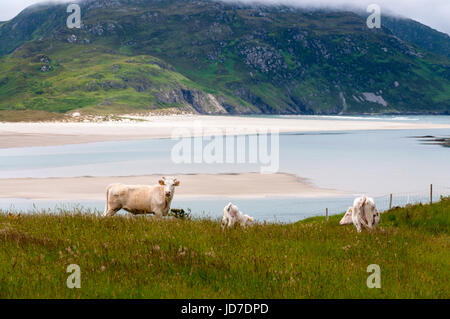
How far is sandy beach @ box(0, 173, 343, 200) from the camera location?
34688mm

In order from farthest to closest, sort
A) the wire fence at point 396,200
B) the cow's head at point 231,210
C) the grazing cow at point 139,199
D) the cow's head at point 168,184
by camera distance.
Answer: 1. the wire fence at point 396,200
2. the grazing cow at point 139,199
3. the cow's head at point 168,184
4. the cow's head at point 231,210

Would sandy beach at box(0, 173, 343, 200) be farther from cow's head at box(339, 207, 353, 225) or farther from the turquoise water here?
cow's head at box(339, 207, 353, 225)

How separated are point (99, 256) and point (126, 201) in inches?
275

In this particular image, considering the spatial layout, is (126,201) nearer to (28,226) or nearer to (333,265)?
(28,226)

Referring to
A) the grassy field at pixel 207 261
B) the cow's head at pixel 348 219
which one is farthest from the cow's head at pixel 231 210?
the cow's head at pixel 348 219

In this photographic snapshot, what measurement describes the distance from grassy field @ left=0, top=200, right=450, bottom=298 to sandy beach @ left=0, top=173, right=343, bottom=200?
22.3 meters

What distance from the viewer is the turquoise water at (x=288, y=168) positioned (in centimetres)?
3098

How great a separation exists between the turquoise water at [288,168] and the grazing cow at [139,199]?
33.9 feet

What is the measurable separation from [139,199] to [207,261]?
737 centimetres

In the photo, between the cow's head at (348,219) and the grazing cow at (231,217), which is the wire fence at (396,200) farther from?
the grazing cow at (231,217)

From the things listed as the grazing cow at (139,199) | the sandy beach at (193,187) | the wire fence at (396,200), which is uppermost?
the sandy beach at (193,187)

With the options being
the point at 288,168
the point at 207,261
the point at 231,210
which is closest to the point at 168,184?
the point at 231,210

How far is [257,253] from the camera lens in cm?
1011

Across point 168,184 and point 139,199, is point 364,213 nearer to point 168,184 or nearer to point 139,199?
point 168,184
